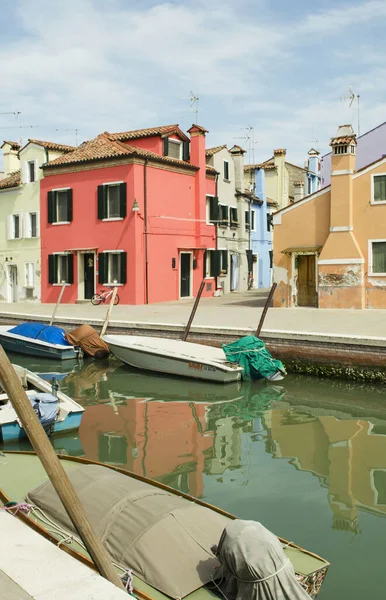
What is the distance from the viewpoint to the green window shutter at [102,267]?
25062mm

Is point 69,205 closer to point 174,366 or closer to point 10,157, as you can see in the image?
point 10,157

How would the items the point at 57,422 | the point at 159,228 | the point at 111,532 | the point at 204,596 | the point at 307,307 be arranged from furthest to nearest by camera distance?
the point at 159,228 → the point at 307,307 → the point at 57,422 → the point at 111,532 → the point at 204,596

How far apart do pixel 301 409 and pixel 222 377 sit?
2334 mm

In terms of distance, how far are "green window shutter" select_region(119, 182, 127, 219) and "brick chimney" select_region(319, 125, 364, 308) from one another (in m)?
8.59

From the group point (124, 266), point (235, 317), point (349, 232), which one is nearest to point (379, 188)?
point (349, 232)

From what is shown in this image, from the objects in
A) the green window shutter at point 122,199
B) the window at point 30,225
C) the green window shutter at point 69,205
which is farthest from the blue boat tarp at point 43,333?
the window at point 30,225

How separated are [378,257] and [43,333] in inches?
419

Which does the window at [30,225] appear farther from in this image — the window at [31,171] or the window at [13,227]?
the window at [31,171]

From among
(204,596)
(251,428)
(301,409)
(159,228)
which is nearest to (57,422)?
(251,428)

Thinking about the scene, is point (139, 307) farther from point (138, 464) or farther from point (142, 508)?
point (142, 508)

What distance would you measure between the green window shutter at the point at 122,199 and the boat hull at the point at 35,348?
8622 mm

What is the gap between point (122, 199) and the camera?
2438cm

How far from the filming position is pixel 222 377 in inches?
515

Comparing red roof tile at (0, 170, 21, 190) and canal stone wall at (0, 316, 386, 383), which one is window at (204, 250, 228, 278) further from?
canal stone wall at (0, 316, 386, 383)
